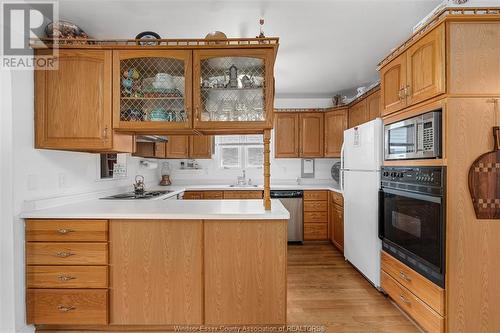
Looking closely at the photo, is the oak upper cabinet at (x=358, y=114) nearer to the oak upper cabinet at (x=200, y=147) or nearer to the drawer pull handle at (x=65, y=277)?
the oak upper cabinet at (x=200, y=147)

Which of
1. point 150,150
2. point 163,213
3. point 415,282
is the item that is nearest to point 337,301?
point 415,282

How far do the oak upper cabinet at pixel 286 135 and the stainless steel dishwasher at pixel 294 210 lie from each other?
769mm

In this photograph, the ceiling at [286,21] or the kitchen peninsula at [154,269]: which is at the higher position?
the ceiling at [286,21]

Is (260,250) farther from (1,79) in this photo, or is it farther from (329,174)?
(329,174)

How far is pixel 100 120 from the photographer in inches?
84.3

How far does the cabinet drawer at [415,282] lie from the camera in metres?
1.78

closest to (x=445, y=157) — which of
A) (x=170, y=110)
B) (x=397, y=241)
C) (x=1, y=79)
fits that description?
(x=397, y=241)

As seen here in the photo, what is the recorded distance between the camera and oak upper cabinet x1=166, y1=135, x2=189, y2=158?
4.37 metres

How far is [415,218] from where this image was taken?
2.05 meters

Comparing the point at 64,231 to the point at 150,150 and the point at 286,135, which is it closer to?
the point at 150,150

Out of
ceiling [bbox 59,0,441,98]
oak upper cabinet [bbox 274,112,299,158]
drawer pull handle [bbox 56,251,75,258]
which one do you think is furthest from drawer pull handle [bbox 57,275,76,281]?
oak upper cabinet [bbox 274,112,299,158]

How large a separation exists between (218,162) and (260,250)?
320 cm

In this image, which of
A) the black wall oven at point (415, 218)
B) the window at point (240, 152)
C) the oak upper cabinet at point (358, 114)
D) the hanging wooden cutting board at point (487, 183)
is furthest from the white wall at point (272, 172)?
the hanging wooden cutting board at point (487, 183)

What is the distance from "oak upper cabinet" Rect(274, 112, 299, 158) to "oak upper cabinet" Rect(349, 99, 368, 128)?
896 millimetres
